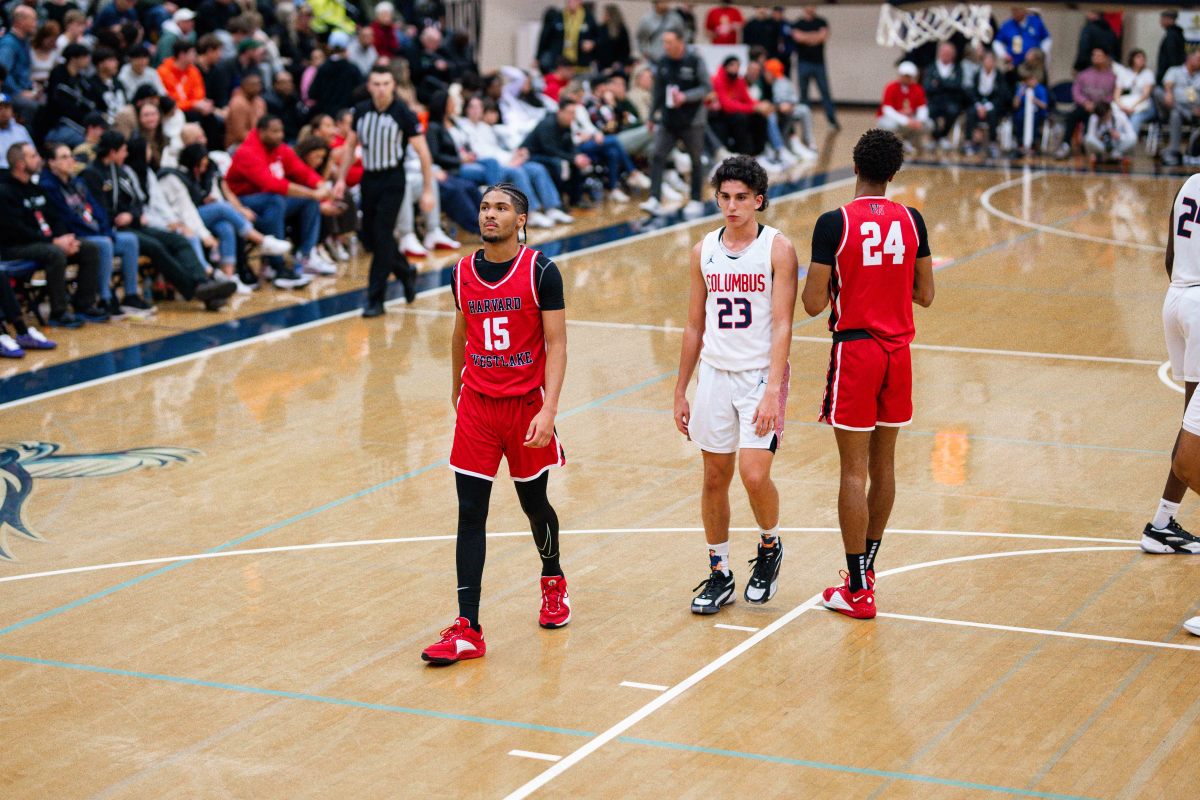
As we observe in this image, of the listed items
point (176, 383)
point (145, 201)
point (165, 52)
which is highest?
point (165, 52)

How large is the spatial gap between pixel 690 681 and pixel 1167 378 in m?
6.33

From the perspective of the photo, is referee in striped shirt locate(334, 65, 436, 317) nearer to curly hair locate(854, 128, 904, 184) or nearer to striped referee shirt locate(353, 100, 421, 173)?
striped referee shirt locate(353, 100, 421, 173)

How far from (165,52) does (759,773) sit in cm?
1485

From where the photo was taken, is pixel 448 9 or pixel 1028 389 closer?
pixel 1028 389

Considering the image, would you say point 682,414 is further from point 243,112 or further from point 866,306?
point 243,112

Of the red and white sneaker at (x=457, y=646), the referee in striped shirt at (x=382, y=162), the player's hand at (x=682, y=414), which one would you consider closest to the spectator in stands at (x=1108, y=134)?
the referee in striped shirt at (x=382, y=162)

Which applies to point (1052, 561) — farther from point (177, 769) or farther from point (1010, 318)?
point (1010, 318)

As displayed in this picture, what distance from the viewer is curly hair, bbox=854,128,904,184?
21.3 ft

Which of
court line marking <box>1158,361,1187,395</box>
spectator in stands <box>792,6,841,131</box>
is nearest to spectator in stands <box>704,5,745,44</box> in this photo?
spectator in stands <box>792,6,841,131</box>

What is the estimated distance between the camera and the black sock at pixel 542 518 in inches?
257

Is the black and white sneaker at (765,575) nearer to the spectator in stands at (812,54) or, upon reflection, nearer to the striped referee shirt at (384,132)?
the striped referee shirt at (384,132)

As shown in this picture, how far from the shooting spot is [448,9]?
2747cm

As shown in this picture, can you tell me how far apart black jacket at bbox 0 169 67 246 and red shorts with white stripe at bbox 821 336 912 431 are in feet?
26.2

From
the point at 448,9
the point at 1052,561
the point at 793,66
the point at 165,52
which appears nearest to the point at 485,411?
the point at 1052,561
